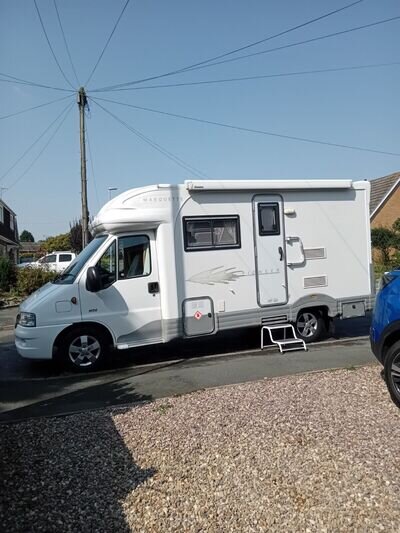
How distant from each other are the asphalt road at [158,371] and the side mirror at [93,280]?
4.27 ft

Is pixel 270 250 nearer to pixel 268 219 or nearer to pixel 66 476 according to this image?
pixel 268 219

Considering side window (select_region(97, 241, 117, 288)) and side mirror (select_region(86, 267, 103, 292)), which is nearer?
side mirror (select_region(86, 267, 103, 292))

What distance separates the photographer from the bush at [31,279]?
18.0m

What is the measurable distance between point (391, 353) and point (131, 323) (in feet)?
13.0

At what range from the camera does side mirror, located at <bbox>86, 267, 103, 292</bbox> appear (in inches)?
284

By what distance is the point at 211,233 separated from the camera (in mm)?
7895

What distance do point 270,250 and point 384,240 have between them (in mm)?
21998

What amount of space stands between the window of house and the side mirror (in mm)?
1459

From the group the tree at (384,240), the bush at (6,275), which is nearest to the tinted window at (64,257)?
the bush at (6,275)

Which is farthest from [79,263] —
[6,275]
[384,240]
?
[384,240]

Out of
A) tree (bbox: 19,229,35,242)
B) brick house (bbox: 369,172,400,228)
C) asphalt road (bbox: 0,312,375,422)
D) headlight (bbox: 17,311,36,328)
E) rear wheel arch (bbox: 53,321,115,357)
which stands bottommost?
asphalt road (bbox: 0,312,375,422)

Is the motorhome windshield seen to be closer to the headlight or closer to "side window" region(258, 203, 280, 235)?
the headlight

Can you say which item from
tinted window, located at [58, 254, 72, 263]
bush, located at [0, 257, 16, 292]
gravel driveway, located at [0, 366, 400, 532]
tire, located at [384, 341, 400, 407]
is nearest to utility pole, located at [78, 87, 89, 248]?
bush, located at [0, 257, 16, 292]

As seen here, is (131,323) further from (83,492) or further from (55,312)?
(83,492)
